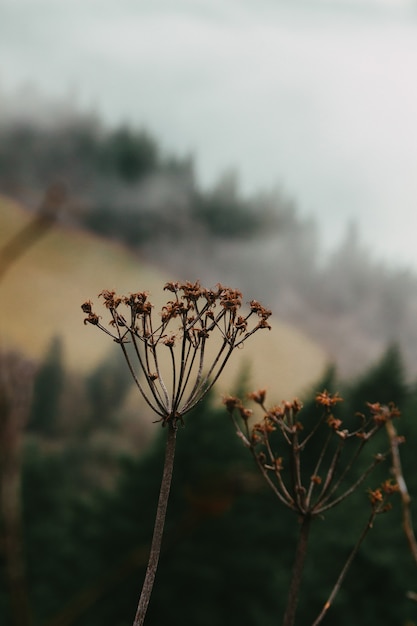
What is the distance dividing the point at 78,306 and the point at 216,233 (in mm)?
43071

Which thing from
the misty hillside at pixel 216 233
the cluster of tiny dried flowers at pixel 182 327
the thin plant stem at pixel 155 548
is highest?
the misty hillside at pixel 216 233

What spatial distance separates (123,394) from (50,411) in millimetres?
12299

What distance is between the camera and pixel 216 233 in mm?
162000

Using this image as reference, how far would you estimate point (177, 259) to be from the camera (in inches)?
6196

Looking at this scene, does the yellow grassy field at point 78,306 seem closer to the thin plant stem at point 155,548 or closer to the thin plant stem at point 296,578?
the thin plant stem at point 296,578

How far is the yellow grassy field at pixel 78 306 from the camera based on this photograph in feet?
355

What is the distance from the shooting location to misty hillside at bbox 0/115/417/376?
13419 centimetres

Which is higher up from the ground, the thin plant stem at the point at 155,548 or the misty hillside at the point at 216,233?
the misty hillside at the point at 216,233

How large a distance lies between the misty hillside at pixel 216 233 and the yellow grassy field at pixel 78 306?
6.58 meters

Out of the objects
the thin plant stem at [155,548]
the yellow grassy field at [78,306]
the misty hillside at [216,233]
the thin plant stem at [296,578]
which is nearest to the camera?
the thin plant stem at [155,548]

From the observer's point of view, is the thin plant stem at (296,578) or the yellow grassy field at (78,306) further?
the yellow grassy field at (78,306)

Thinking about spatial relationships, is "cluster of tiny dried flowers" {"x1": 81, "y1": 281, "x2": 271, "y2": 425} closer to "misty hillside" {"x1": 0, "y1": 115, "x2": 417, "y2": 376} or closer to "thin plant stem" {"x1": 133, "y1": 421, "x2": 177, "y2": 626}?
"thin plant stem" {"x1": 133, "y1": 421, "x2": 177, "y2": 626}

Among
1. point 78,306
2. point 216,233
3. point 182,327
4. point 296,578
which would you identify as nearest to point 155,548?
point 296,578

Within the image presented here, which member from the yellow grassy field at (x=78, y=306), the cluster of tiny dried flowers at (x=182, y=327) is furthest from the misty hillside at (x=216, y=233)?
the cluster of tiny dried flowers at (x=182, y=327)
